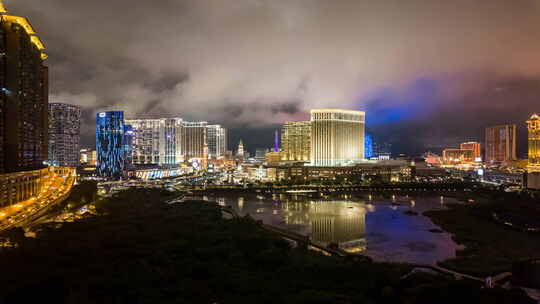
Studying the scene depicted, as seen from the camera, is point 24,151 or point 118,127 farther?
point 118,127

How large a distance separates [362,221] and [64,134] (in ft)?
168

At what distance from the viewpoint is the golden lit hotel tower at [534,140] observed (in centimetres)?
3988

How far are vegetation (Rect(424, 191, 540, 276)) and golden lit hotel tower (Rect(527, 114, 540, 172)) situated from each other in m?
17.8

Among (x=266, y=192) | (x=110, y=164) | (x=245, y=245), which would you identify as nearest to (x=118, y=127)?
(x=110, y=164)

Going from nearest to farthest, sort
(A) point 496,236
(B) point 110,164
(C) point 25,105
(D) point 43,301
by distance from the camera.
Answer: (D) point 43,301
(A) point 496,236
(C) point 25,105
(B) point 110,164

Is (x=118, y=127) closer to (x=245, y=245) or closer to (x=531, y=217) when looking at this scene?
(x=245, y=245)

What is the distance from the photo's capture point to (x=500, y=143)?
7512 cm

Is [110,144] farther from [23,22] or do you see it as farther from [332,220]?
[332,220]

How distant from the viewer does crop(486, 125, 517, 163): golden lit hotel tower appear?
72188mm

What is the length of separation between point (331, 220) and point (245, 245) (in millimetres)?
8728

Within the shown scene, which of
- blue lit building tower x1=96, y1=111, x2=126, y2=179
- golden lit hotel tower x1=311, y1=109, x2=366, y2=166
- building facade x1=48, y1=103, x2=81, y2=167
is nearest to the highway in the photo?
blue lit building tower x1=96, y1=111, x2=126, y2=179

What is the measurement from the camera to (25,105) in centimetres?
1819

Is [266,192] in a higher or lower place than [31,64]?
lower

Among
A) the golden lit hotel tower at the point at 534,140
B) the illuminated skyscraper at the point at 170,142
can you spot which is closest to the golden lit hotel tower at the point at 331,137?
the golden lit hotel tower at the point at 534,140
